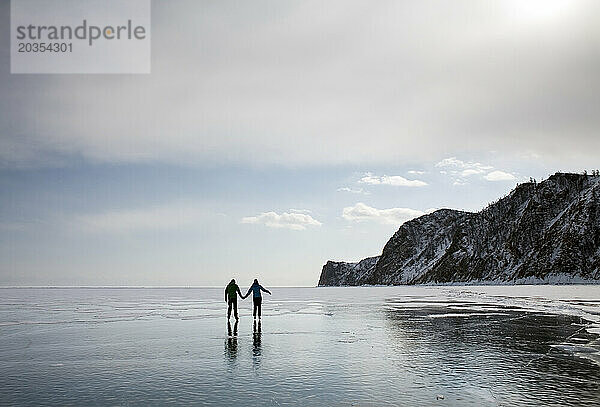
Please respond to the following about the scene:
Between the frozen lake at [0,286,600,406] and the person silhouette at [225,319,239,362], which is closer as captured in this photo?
the frozen lake at [0,286,600,406]

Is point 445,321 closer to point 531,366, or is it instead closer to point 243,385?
point 531,366

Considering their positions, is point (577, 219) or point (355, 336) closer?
point (355, 336)

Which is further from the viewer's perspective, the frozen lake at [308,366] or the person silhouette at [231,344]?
the person silhouette at [231,344]

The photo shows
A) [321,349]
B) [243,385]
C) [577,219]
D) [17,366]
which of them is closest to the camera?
[243,385]

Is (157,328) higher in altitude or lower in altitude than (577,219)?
lower

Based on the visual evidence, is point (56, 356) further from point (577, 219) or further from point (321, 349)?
point (577, 219)

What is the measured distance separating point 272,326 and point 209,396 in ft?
52.5

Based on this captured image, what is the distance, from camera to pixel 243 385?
40.0ft

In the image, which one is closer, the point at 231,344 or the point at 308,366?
the point at 308,366

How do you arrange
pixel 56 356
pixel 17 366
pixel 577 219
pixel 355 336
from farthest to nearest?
1. pixel 577 219
2. pixel 355 336
3. pixel 56 356
4. pixel 17 366

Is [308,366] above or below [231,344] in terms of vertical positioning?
above

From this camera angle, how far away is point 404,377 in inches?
512

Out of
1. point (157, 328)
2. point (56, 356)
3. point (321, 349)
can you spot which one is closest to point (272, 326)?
point (157, 328)

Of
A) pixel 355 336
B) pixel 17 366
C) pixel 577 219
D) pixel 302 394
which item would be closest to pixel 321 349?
pixel 355 336
